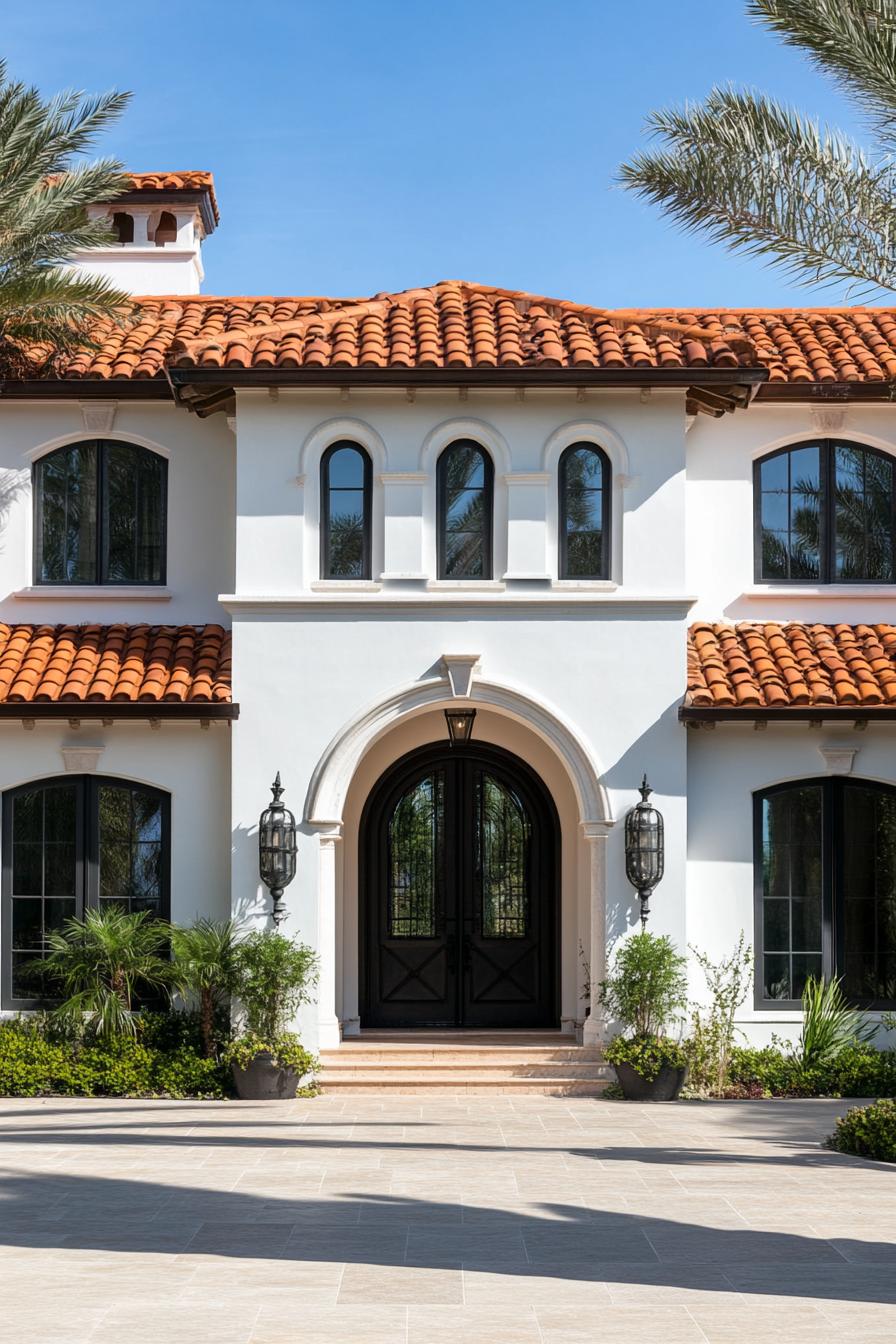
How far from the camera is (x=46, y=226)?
16.8 metres

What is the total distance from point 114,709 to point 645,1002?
591cm

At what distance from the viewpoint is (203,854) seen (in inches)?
648

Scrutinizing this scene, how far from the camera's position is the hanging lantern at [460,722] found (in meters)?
17.1

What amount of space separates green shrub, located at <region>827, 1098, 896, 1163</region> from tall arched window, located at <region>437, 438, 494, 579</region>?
6499mm

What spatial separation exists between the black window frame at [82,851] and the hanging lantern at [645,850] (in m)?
4.69

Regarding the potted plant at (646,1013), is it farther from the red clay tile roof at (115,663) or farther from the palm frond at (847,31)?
the palm frond at (847,31)

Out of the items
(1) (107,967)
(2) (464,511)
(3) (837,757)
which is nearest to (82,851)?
(1) (107,967)

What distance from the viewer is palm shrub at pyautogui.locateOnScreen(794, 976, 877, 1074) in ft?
52.5

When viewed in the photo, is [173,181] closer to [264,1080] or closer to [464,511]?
[464,511]

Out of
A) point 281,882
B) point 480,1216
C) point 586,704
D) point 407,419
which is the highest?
point 407,419

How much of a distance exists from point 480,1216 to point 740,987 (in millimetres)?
6474

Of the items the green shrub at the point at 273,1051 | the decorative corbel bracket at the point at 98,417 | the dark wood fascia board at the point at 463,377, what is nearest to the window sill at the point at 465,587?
the dark wood fascia board at the point at 463,377

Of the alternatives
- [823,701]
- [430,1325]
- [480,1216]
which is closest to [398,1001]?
[823,701]

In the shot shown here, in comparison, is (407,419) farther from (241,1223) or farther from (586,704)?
(241,1223)
